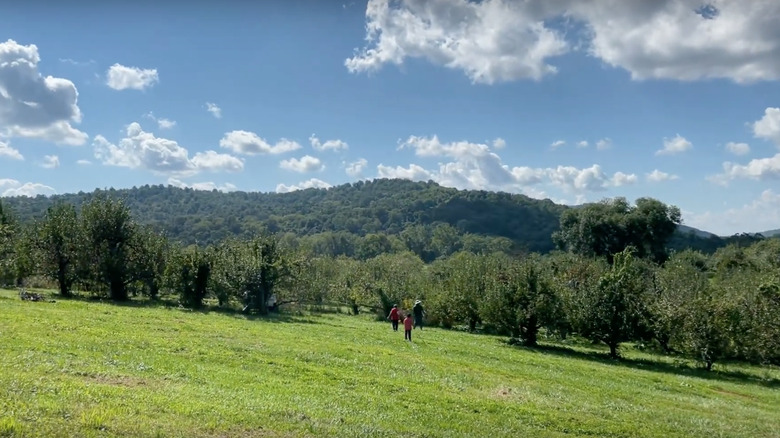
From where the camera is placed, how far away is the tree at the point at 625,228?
342ft

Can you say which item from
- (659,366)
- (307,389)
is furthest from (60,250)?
(659,366)

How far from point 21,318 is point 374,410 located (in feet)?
67.7

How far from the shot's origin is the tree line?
127 feet

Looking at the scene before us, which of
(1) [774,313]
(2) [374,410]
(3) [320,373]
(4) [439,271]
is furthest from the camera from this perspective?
(4) [439,271]

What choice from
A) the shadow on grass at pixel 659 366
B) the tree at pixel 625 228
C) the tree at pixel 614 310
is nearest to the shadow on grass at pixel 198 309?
the shadow on grass at pixel 659 366

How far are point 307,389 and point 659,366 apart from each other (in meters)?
29.3

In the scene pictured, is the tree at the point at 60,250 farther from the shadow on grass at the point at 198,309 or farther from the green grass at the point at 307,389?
the green grass at the point at 307,389

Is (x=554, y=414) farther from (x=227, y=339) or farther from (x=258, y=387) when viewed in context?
(x=227, y=339)

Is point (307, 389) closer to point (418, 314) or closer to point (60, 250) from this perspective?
point (418, 314)

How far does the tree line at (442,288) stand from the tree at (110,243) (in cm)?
10

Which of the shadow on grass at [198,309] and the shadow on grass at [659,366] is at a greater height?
the shadow on grass at [198,309]

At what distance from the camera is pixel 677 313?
39.1 meters

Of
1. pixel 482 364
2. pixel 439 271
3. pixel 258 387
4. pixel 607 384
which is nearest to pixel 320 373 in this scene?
pixel 258 387

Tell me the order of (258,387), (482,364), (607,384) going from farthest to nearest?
(482,364)
(607,384)
(258,387)
